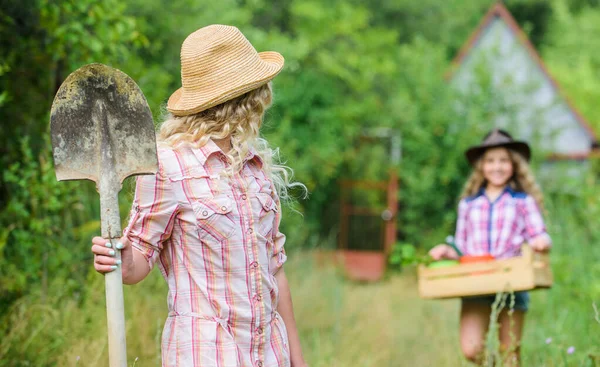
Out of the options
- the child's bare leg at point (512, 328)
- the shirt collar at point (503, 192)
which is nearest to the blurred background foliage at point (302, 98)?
the child's bare leg at point (512, 328)

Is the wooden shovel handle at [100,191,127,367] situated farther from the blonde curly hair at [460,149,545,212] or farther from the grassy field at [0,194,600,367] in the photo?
the blonde curly hair at [460,149,545,212]

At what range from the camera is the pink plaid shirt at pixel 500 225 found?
419 centimetres

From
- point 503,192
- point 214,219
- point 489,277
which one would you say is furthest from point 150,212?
point 503,192

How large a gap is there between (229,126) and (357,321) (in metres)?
4.36

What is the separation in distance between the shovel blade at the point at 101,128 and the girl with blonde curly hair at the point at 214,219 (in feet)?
0.28

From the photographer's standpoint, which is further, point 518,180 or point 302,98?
point 302,98

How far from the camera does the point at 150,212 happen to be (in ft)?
6.70

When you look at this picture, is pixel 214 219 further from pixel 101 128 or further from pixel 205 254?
pixel 101 128

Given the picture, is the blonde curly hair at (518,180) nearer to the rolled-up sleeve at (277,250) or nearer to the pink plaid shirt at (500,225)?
the pink plaid shirt at (500,225)

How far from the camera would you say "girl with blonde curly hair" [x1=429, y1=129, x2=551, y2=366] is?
13.6 ft

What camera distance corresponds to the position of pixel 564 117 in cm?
1390

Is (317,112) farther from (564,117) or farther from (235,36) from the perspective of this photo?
(235,36)

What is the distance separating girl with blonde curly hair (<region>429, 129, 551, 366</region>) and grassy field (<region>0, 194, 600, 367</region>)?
0.76 feet

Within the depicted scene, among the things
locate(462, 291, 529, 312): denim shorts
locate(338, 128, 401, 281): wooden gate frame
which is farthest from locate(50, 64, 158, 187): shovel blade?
locate(338, 128, 401, 281): wooden gate frame
